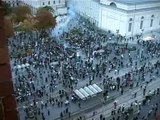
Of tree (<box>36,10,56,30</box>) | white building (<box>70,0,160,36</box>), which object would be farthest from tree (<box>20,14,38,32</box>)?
white building (<box>70,0,160,36</box>)

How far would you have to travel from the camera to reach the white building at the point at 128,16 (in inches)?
2290

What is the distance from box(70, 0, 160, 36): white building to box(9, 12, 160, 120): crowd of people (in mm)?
2457

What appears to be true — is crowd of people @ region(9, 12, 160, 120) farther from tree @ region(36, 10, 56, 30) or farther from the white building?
the white building

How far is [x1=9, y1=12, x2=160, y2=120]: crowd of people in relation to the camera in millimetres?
34219

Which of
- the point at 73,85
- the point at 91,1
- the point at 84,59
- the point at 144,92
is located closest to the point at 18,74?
the point at 73,85

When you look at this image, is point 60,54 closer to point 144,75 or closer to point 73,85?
point 73,85

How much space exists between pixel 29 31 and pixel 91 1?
19.3 m

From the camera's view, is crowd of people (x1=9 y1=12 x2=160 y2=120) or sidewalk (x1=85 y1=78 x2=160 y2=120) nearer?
sidewalk (x1=85 y1=78 x2=160 y2=120)

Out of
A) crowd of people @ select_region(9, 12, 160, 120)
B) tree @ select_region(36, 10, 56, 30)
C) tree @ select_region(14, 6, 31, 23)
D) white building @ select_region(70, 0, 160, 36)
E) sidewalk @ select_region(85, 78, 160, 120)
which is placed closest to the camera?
sidewalk @ select_region(85, 78, 160, 120)

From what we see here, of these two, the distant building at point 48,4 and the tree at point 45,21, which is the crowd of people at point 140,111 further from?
the distant building at point 48,4

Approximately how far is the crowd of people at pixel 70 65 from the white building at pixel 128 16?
2.46m

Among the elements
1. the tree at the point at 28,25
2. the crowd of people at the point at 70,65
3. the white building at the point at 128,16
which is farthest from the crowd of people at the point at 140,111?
the tree at the point at 28,25

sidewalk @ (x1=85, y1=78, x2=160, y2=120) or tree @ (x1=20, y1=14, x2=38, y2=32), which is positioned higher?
tree @ (x1=20, y1=14, x2=38, y2=32)

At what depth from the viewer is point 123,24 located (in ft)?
194
